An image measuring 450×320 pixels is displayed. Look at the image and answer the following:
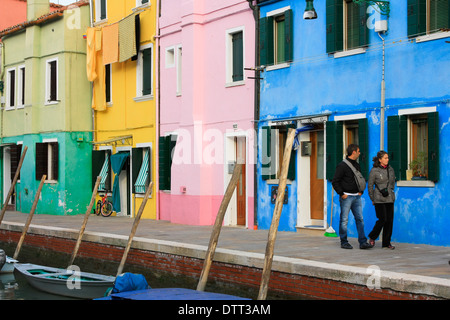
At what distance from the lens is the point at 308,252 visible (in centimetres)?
1366

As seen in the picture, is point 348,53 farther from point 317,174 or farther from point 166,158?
point 166,158

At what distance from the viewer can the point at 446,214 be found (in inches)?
564

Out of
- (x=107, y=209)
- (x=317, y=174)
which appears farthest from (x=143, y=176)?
(x=317, y=174)

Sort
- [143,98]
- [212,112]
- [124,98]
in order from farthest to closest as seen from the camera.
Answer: [124,98] → [143,98] → [212,112]

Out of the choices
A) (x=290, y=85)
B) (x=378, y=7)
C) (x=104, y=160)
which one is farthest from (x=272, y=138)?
(x=104, y=160)

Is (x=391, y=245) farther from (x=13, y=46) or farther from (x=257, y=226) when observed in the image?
(x=13, y=46)

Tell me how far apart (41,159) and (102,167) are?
2942mm

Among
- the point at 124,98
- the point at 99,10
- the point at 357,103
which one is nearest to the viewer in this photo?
the point at 357,103

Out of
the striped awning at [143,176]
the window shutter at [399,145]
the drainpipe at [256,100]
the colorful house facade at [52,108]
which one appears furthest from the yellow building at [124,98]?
the window shutter at [399,145]

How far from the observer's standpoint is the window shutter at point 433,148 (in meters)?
14.4

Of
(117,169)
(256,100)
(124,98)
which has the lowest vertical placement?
(117,169)

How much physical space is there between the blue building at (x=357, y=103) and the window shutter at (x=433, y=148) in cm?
2

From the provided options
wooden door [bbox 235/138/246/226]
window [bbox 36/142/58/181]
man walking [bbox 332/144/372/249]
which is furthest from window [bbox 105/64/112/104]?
man walking [bbox 332/144/372/249]

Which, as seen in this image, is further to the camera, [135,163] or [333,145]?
[135,163]
